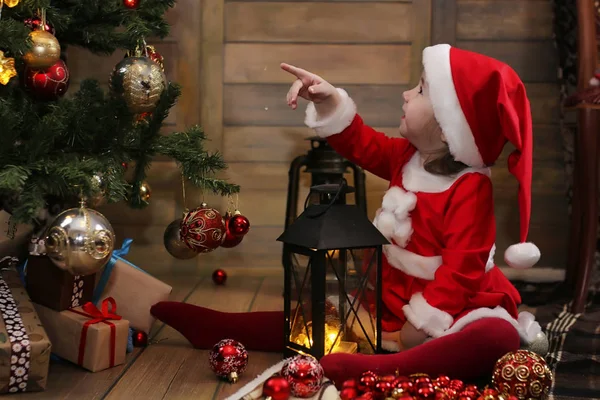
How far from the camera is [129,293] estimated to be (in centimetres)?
179

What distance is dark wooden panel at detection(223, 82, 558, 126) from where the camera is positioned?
2486 millimetres

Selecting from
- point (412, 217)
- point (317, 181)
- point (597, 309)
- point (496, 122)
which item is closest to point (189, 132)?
point (317, 181)

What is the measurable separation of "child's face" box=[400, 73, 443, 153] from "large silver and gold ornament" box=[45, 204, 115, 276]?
69 centimetres

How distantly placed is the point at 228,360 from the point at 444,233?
534 millimetres

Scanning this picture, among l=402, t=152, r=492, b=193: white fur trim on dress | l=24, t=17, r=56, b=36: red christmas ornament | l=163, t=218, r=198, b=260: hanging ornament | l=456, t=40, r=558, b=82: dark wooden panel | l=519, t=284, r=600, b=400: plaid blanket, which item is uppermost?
l=456, t=40, r=558, b=82: dark wooden panel

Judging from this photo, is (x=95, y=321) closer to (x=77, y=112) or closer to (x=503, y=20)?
(x=77, y=112)

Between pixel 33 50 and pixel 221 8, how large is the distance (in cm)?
Result: 104

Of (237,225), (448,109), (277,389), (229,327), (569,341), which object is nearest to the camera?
(277,389)

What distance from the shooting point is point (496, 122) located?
1.63 meters

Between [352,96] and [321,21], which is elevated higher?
[321,21]

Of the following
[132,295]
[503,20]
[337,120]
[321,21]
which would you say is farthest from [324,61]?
[132,295]

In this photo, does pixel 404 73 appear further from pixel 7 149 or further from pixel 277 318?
pixel 7 149

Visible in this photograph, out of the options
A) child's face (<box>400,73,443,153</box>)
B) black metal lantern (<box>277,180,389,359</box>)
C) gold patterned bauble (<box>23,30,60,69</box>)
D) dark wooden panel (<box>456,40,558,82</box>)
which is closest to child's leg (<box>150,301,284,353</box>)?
black metal lantern (<box>277,180,389,359</box>)

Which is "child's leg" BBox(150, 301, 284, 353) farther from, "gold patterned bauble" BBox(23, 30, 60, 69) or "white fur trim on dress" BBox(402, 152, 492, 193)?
"gold patterned bauble" BBox(23, 30, 60, 69)
